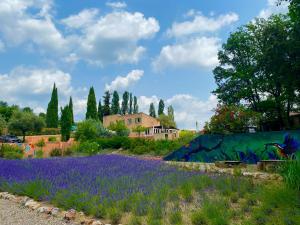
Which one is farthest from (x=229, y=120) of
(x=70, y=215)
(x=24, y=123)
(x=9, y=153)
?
→ (x=24, y=123)

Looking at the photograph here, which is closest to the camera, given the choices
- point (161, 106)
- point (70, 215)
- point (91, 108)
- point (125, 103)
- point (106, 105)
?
point (70, 215)

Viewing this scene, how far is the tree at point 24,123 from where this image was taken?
61000mm

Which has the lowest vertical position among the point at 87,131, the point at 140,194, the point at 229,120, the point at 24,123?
the point at 140,194

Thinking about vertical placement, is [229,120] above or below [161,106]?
below

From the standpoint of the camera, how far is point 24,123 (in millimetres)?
60875

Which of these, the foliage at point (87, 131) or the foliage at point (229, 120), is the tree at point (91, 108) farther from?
the foliage at point (229, 120)

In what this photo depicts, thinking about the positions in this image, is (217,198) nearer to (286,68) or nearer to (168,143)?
(286,68)

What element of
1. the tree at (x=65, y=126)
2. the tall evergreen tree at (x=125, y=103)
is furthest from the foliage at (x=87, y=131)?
the tall evergreen tree at (x=125, y=103)

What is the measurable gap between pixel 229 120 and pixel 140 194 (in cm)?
1375

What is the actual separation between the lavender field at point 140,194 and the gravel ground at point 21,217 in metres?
0.56

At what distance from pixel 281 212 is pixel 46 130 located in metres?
61.0

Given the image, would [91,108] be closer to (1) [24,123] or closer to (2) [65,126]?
(1) [24,123]

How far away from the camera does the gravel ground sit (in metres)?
6.72

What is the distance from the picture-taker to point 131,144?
32.6 m
